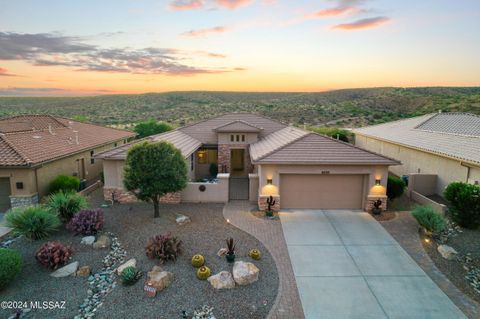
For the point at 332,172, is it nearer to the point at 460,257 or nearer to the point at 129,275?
the point at 460,257

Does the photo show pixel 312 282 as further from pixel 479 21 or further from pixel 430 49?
pixel 430 49

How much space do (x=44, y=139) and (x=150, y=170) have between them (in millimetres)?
10727

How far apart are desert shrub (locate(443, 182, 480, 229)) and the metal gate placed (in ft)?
32.0

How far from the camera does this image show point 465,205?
11.6 m

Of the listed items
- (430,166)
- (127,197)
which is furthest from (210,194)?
(430,166)

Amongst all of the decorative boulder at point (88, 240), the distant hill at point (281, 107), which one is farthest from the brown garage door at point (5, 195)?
the distant hill at point (281, 107)

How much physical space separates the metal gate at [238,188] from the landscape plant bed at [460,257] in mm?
9047

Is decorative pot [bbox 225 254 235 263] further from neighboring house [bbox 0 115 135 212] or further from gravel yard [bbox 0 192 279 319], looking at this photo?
neighboring house [bbox 0 115 135 212]

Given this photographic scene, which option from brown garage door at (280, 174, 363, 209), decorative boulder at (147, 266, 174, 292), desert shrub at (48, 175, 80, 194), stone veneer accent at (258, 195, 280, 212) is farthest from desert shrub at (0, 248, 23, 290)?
brown garage door at (280, 174, 363, 209)

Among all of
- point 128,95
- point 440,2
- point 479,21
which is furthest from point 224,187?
point 128,95

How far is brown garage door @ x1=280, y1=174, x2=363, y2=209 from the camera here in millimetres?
14586

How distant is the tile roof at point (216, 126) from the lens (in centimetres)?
2314

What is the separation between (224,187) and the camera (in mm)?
15688

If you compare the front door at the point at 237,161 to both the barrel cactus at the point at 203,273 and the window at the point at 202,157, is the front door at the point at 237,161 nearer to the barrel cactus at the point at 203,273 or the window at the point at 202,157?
the window at the point at 202,157
